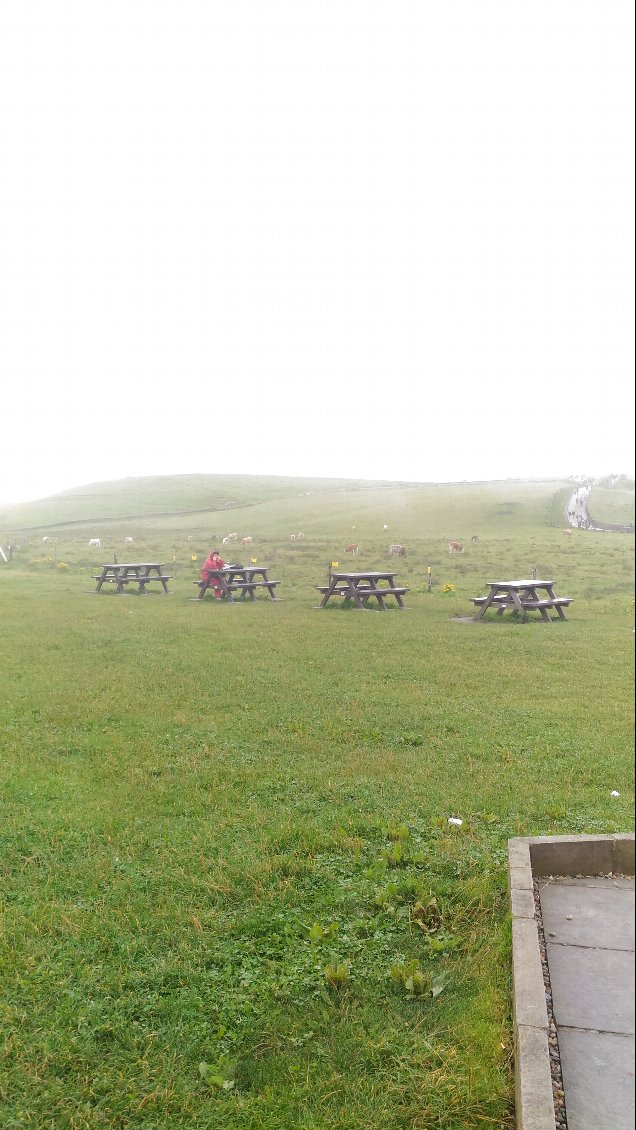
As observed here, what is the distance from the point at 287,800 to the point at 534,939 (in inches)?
88.7

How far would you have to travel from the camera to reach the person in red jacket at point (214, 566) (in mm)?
6781

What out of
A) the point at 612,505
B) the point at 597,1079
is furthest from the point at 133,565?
the point at 597,1079

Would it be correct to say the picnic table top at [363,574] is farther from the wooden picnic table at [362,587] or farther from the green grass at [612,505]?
the green grass at [612,505]

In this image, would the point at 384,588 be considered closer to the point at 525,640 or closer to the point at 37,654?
the point at 525,640

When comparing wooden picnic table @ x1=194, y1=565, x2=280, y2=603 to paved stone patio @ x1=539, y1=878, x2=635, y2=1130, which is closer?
paved stone patio @ x1=539, y1=878, x2=635, y2=1130

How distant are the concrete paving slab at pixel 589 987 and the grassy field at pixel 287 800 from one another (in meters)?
0.28

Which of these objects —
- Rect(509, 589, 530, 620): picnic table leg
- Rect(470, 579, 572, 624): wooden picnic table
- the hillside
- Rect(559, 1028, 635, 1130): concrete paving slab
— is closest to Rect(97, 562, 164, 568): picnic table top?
the hillside

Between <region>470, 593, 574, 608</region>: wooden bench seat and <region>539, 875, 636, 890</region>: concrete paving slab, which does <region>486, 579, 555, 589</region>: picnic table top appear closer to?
<region>470, 593, 574, 608</region>: wooden bench seat

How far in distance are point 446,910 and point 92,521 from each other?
177 inches

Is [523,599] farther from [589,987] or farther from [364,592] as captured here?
[589,987]

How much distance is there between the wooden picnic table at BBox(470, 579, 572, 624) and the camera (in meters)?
7.55

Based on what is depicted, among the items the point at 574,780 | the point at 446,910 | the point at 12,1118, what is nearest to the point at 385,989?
the point at 446,910

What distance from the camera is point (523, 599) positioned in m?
7.74

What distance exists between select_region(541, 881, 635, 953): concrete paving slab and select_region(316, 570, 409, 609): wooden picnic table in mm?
3513
